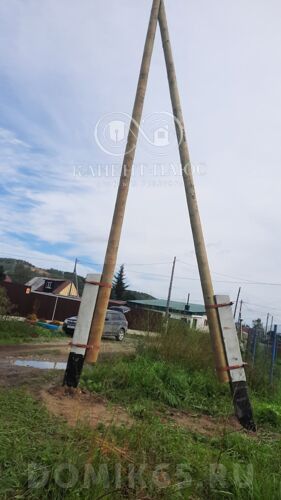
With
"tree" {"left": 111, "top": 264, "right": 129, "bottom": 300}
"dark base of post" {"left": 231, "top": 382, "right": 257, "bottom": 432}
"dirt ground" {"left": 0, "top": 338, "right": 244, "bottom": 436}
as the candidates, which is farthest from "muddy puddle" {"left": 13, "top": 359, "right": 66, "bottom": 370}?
"tree" {"left": 111, "top": 264, "right": 129, "bottom": 300}

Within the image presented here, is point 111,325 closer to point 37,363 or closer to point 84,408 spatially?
point 37,363

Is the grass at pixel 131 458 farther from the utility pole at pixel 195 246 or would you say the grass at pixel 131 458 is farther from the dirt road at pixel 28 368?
the dirt road at pixel 28 368

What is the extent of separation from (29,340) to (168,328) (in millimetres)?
8703

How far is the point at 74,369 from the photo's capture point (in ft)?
17.7

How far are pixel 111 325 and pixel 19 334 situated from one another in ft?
18.7

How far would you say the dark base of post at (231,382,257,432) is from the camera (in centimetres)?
531

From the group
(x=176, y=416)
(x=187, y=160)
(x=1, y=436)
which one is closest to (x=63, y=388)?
(x=176, y=416)

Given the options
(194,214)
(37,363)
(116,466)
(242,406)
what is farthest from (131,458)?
(37,363)

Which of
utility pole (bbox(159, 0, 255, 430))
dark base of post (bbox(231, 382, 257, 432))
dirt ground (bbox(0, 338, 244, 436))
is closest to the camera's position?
dirt ground (bbox(0, 338, 244, 436))

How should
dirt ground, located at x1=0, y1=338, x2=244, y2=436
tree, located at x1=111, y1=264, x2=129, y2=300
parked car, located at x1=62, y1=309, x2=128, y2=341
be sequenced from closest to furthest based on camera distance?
dirt ground, located at x1=0, y1=338, x2=244, y2=436, parked car, located at x1=62, y1=309, x2=128, y2=341, tree, located at x1=111, y1=264, x2=129, y2=300

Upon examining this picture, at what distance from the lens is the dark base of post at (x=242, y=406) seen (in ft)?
17.4

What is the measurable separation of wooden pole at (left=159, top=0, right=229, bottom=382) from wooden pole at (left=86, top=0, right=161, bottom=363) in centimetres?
33

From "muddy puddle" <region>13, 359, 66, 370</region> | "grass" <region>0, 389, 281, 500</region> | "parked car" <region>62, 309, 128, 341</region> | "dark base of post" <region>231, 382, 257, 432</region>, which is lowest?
"muddy puddle" <region>13, 359, 66, 370</region>

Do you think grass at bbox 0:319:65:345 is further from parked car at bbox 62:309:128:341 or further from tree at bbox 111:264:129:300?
tree at bbox 111:264:129:300
